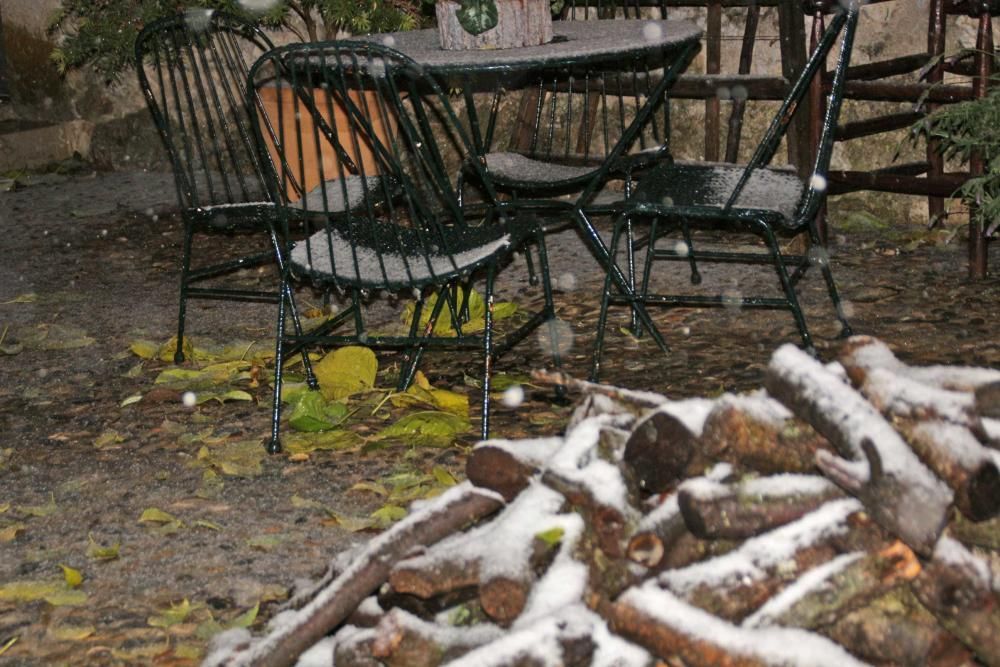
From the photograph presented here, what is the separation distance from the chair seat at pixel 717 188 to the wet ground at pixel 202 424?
1.83 feet

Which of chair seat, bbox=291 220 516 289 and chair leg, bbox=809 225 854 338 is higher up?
chair seat, bbox=291 220 516 289

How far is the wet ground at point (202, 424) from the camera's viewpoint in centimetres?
281

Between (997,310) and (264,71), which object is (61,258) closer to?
(264,71)

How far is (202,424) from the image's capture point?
3811 mm

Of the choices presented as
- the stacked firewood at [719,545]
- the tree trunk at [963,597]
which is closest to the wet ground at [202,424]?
the stacked firewood at [719,545]

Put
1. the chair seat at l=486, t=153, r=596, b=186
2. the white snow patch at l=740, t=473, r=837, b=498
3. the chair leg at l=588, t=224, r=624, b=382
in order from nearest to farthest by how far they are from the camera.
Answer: the white snow patch at l=740, t=473, r=837, b=498, the chair leg at l=588, t=224, r=624, b=382, the chair seat at l=486, t=153, r=596, b=186

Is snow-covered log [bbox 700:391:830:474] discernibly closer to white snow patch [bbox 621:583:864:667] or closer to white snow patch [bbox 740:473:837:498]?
white snow patch [bbox 740:473:837:498]

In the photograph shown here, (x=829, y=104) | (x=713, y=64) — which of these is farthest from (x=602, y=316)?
(x=713, y=64)

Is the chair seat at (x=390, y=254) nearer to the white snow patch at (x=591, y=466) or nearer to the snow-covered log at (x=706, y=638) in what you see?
the white snow patch at (x=591, y=466)

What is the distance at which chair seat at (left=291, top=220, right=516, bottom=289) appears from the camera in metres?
3.24

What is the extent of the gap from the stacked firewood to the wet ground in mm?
414

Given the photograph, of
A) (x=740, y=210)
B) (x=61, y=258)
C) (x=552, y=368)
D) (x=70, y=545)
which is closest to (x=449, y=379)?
(x=552, y=368)

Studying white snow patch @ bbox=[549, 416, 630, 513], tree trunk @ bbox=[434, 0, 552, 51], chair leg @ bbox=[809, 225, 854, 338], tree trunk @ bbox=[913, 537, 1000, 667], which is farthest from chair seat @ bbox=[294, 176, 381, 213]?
tree trunk @ bbox=[913, 537, 1000, 667]

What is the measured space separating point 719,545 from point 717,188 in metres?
1.71
